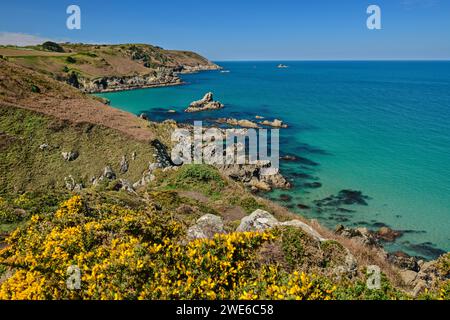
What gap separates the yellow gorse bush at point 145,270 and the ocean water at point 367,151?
26.7 metres

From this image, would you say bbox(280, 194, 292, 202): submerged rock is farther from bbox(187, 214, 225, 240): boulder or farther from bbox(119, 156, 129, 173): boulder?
bbox(187, 214, 225, 240): boulder

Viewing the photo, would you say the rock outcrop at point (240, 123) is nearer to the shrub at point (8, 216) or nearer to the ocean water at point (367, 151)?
the ocean water at point (367, 151)

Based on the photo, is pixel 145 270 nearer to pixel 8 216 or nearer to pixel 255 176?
pixel 8 216

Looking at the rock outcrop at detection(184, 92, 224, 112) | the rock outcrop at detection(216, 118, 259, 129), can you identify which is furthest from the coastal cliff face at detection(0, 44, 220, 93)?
the rock outcrop at detection(216, 118, 259, 129)

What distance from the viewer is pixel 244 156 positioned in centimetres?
4947

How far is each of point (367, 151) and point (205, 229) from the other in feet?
175

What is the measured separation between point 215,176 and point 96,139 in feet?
59.4

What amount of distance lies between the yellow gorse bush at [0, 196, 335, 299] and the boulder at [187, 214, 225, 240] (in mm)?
2785

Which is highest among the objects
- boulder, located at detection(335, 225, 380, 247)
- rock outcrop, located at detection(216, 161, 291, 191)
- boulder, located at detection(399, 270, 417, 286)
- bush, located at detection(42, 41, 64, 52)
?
bush, located at detection(42, 41, 64, 52)

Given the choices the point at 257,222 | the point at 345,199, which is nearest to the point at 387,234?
the point at 345,199

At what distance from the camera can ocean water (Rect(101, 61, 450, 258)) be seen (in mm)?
35500

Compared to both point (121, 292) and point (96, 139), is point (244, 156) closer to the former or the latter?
point (96, 139)

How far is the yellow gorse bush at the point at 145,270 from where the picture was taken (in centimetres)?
770

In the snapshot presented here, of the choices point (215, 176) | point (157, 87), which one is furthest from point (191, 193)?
point (157, 87)
